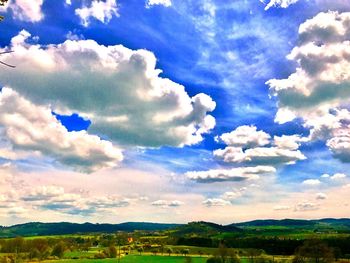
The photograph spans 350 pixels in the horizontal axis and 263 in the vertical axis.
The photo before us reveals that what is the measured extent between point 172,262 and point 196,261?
39.7ft

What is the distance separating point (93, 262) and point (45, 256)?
33777mm

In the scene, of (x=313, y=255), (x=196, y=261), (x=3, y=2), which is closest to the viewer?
(x=3, y=2)

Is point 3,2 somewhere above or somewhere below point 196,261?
above

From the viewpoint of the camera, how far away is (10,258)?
174500 millimetres

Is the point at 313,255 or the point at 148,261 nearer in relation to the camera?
the point at 313,255

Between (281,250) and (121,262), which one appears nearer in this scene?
(121,262)

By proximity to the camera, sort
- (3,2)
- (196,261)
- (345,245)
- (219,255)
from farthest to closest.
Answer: (345,245) < (196,261) < (219,255) < (3,2)

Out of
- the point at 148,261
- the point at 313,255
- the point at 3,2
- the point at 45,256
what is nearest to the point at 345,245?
the point at 313,255

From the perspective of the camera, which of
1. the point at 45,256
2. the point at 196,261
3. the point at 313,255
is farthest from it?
the point at 45,256

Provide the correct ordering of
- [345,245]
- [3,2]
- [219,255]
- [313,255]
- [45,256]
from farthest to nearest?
1. [45,256]
2. [345,245]
3. [219,255]
4. [313,255]
5. [3,2]

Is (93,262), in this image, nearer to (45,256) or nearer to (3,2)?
(45,256)

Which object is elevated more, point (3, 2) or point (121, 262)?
point (3, 2)

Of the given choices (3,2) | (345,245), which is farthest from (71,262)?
(3,2)

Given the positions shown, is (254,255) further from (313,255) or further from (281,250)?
(313,255)
